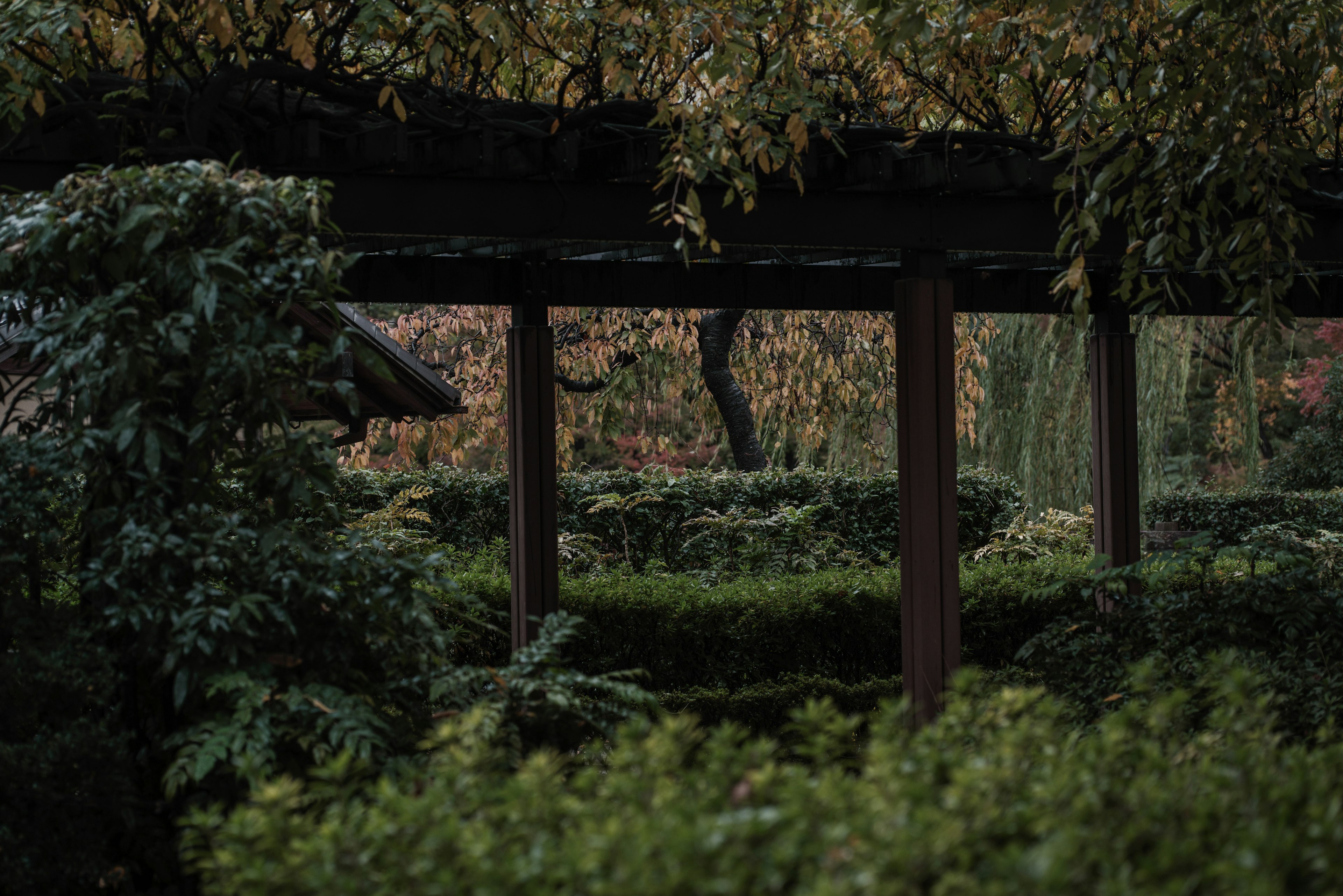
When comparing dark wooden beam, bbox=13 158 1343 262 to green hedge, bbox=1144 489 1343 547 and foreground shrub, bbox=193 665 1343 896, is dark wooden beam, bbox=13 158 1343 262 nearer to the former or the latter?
foreground shrub, bbox=193 665 1343 896

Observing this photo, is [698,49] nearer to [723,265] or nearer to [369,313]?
[723,265]

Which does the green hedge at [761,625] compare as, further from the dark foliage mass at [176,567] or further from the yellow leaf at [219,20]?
the yellow leaf at [219,20]

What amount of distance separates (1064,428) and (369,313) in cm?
880

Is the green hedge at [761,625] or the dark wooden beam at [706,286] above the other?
the dark wooden beam at [706,286]

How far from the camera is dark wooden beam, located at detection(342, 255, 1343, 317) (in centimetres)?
520

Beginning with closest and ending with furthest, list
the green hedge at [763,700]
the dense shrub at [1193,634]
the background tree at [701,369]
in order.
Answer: the dense shrub at [1193,634], the green hedge at [763,700], the background tree at [701,369]

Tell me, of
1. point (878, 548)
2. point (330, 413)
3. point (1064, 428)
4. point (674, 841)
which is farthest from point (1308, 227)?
point (1064, 428)

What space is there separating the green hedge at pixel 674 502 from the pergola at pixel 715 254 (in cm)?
359

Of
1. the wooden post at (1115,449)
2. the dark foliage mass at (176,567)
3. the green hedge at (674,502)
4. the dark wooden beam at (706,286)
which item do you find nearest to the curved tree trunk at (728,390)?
the green hedge at (674,502)

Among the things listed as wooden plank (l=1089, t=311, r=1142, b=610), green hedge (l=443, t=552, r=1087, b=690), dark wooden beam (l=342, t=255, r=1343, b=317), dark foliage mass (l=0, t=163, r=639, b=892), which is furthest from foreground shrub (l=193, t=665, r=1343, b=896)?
green hedge (l=443, t=552, r=1087, b=690)

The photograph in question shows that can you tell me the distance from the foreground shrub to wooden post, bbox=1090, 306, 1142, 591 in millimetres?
3819

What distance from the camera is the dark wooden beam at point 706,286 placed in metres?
5.20

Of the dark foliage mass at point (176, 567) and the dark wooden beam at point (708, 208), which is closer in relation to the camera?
the dark foliage mass at point (176, 567)

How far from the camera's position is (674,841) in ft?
5.55
